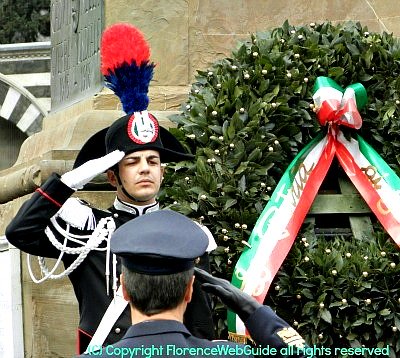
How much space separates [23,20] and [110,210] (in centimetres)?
1921

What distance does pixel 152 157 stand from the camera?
213 inches

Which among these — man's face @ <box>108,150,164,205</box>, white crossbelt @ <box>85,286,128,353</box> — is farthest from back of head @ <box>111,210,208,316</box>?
man's face @ <box>108,150,164,205</box>

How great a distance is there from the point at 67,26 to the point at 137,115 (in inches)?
110

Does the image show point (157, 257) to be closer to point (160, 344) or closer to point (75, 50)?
point (160, 344)

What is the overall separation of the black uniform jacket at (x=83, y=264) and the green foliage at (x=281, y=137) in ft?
2.74

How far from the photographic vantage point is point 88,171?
207 inches

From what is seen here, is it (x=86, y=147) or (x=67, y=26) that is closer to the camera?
(x=86, y=147)

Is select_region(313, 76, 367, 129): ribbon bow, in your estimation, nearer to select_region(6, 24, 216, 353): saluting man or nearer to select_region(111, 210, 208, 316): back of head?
select_region(6, 24, 216, 353): saluting man

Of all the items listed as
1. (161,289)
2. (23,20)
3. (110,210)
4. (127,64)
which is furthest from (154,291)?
(23,20)

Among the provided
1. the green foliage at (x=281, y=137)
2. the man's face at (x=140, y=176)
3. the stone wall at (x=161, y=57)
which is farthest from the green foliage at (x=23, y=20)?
the man's face at (x=140, y=176)

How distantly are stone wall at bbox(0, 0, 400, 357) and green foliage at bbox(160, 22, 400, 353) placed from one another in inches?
29.5

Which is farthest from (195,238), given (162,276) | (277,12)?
(277,12)

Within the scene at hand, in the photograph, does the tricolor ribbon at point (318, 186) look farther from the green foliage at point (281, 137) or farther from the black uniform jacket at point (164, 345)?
the black uniform jacket at point (164, 345)

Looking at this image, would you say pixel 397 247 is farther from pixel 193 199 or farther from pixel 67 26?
pixel 67 26
